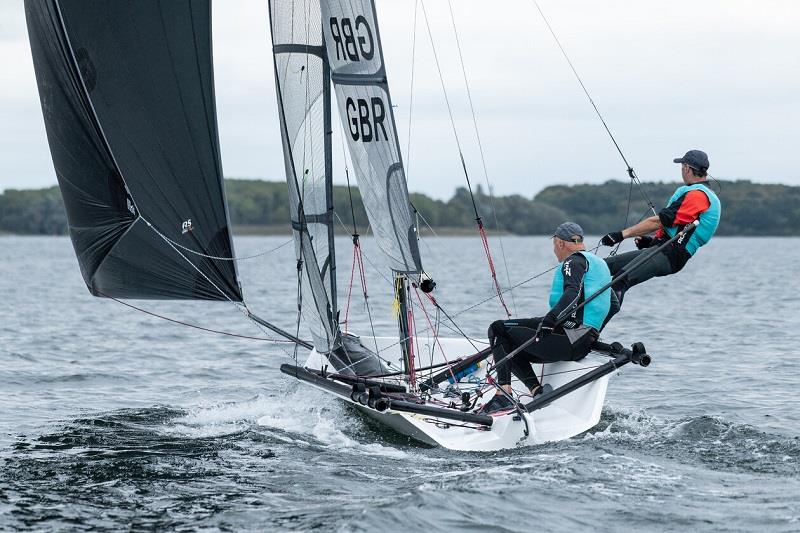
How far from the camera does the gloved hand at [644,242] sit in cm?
896

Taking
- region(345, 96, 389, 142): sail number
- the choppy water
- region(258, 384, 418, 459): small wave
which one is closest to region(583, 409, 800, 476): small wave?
the choppy water

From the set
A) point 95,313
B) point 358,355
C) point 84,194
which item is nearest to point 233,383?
point 358,355

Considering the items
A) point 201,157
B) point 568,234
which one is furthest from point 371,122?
point 568,234

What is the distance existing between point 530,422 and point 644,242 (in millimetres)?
2133

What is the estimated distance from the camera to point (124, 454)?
26.1ft

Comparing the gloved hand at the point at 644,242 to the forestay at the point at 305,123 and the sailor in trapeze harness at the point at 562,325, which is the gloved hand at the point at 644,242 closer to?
the sailor in trapeze harness at the point at 562,325

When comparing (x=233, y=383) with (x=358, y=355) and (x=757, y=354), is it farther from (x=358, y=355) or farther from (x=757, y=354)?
(x=757, y=354)

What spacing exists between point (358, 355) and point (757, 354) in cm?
643

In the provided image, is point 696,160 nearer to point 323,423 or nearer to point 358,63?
point 358,63

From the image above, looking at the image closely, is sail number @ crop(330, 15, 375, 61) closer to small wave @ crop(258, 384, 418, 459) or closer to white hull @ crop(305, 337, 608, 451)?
white hull @ crop(305, 337, 608, 451)

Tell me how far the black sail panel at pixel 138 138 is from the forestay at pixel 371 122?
1.13 m

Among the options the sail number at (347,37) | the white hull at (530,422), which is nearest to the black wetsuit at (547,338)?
the white hull at (530,422)

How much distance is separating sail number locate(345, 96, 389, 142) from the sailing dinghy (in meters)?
0.01

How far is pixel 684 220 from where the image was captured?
8500 millimetres
